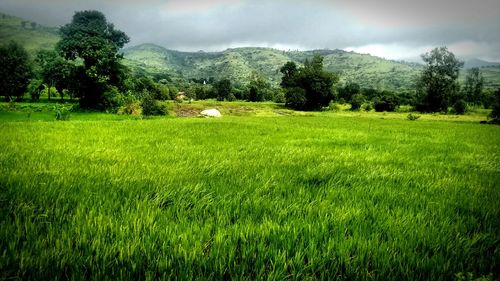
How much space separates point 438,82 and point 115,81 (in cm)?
8281

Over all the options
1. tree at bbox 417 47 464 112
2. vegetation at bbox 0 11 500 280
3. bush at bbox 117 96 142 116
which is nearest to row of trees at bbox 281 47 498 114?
tree at bbox 417 47 464 112

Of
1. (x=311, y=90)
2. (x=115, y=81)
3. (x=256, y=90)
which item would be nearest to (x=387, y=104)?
(x=311, y=90)

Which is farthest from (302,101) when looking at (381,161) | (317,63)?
(381,161)

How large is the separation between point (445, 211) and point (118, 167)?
18.1 feet

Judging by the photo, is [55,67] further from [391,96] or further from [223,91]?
[391,96]

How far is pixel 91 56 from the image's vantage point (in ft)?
132

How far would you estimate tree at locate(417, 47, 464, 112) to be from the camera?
80875mm

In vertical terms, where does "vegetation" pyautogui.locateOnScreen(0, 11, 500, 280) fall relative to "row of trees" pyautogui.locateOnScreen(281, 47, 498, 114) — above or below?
below

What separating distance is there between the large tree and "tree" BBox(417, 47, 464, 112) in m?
78.7

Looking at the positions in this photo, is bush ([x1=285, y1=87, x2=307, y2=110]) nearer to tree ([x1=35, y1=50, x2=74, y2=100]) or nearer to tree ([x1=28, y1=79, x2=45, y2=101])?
tree ([x1=35, y1=50, x2=74, y2=100])

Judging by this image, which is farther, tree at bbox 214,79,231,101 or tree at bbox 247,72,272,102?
tree at bbox 214,79,231,101

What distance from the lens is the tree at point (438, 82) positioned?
80.9 meters

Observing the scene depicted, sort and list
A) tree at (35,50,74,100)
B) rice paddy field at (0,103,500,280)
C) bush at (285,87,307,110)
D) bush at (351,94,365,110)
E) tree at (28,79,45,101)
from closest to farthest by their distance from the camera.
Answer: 1. rice paddy field at (0,103,500,280)
2. tree at (35,50,74,100)
3. tree at (28,79,45,101)
4. bush at (285,87,307,110)
5. bush at (351,94,365,110)

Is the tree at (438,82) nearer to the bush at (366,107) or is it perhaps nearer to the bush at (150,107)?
the bush at (366,107)
